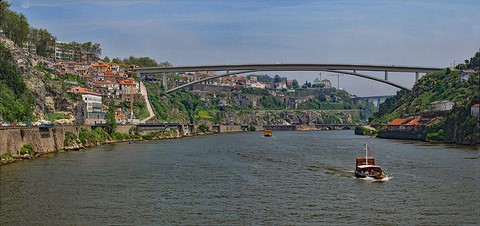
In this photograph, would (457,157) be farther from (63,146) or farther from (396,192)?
(63,146)

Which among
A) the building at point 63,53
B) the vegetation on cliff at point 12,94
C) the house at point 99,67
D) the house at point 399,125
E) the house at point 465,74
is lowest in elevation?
the house at point 399,125

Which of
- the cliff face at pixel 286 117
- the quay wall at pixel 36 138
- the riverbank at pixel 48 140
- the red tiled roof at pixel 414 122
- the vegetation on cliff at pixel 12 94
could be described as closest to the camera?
the quay wall at pixel 36 138

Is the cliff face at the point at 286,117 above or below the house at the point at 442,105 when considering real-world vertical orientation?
below

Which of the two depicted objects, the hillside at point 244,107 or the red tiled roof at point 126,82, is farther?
the hillside at point 244,107

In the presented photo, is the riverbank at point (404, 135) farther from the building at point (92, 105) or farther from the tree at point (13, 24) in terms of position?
the tree at point (13, 24)

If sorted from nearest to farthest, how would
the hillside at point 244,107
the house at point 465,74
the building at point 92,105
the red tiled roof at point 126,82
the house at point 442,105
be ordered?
the house at point 442,105 → the building at point 92,105 → the house at point 465,74 → the red tiled roof at point 126,82 → the hillside at point 244,107

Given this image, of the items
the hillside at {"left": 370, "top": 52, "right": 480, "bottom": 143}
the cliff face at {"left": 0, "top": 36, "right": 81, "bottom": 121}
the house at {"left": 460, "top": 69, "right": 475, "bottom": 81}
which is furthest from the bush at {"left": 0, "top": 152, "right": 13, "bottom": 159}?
the house at {"left": 460, "top": 69, "right": 475, "bottom": 81}

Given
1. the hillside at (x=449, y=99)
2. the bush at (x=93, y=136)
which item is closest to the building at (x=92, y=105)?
the bush at (x=93, y=136)
